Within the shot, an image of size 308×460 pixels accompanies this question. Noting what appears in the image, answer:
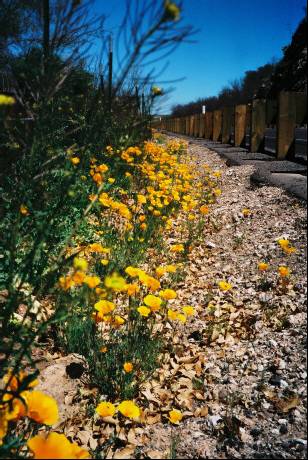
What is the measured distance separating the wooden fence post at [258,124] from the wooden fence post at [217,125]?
5856mm

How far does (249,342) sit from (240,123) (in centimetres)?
871

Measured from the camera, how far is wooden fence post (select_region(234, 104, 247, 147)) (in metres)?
10.2

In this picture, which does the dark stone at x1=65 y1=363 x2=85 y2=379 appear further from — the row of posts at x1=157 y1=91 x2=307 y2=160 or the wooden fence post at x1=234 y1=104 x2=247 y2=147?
the wooden fence post at x1=234 y1=104 x2=247 y2=147

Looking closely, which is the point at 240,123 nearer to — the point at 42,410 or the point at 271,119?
the point at 271,119

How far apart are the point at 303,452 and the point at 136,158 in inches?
244

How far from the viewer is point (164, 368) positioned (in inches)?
107

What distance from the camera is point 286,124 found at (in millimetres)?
6375

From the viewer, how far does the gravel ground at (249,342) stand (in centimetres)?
203

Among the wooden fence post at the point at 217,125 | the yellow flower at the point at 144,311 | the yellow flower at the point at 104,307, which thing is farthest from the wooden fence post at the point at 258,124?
the yellow flower at the point at 104,307

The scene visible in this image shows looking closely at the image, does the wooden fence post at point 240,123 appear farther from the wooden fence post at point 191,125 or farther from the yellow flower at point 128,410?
the wooden fence post at point 191,125

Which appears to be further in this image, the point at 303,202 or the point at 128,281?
the point at 303,202

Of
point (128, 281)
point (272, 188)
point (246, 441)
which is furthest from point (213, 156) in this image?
point (246, 441)

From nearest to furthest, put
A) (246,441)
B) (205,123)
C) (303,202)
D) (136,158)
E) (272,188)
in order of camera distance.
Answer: (246,441) → (303,202) → (272,188) → (136,158) → (205,123)

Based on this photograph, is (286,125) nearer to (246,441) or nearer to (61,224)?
(61,224)
